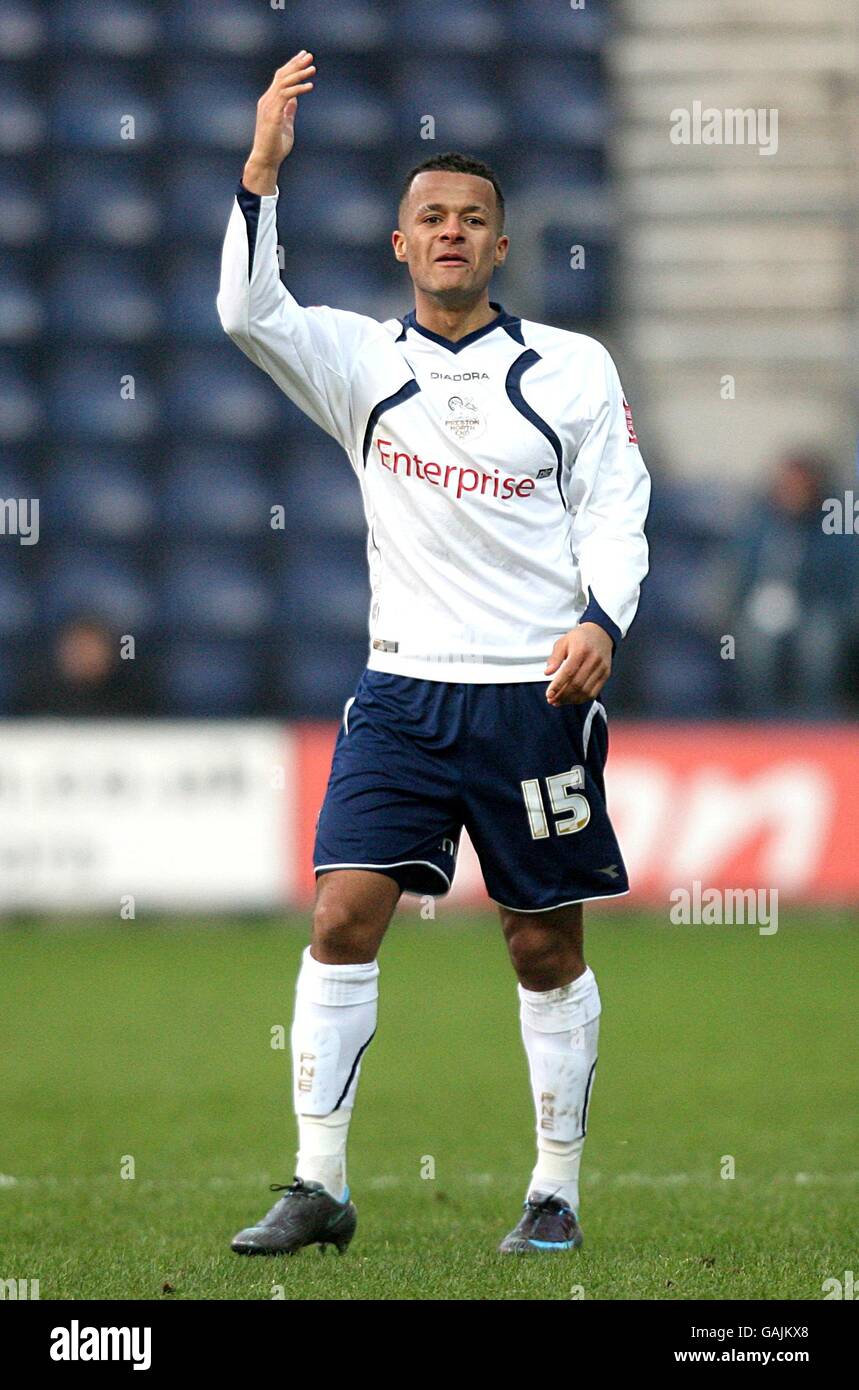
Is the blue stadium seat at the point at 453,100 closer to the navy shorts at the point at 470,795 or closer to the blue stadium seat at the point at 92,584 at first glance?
the blue stadium seat at the point at 92,584

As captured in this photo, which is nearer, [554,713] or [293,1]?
[554,713]

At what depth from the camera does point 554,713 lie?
4371 mm

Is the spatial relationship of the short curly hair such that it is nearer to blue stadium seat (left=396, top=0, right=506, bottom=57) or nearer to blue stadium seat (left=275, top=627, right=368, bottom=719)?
blue stadium seat (left=275, top=627, right=368, bottom=719)

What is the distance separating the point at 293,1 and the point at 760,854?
6891 mm

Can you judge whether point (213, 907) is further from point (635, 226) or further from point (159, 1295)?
point (159, 1295)

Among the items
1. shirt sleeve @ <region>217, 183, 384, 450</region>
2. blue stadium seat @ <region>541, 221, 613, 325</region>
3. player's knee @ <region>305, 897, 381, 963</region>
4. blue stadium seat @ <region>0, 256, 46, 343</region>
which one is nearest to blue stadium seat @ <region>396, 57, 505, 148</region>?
blue stadium seat @ <region>541, 221, 613, 325</region>

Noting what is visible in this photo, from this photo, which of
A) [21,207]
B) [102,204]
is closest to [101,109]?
[102,204]

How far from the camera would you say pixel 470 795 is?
431 centimetres

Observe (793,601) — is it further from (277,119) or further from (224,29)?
(277,119)

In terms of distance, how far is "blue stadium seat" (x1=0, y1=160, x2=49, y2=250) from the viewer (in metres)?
13.9

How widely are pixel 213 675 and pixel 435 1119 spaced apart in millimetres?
7151

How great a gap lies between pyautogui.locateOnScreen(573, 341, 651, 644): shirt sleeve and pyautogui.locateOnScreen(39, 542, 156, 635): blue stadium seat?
8.82m

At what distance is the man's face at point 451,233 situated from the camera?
4.32m
